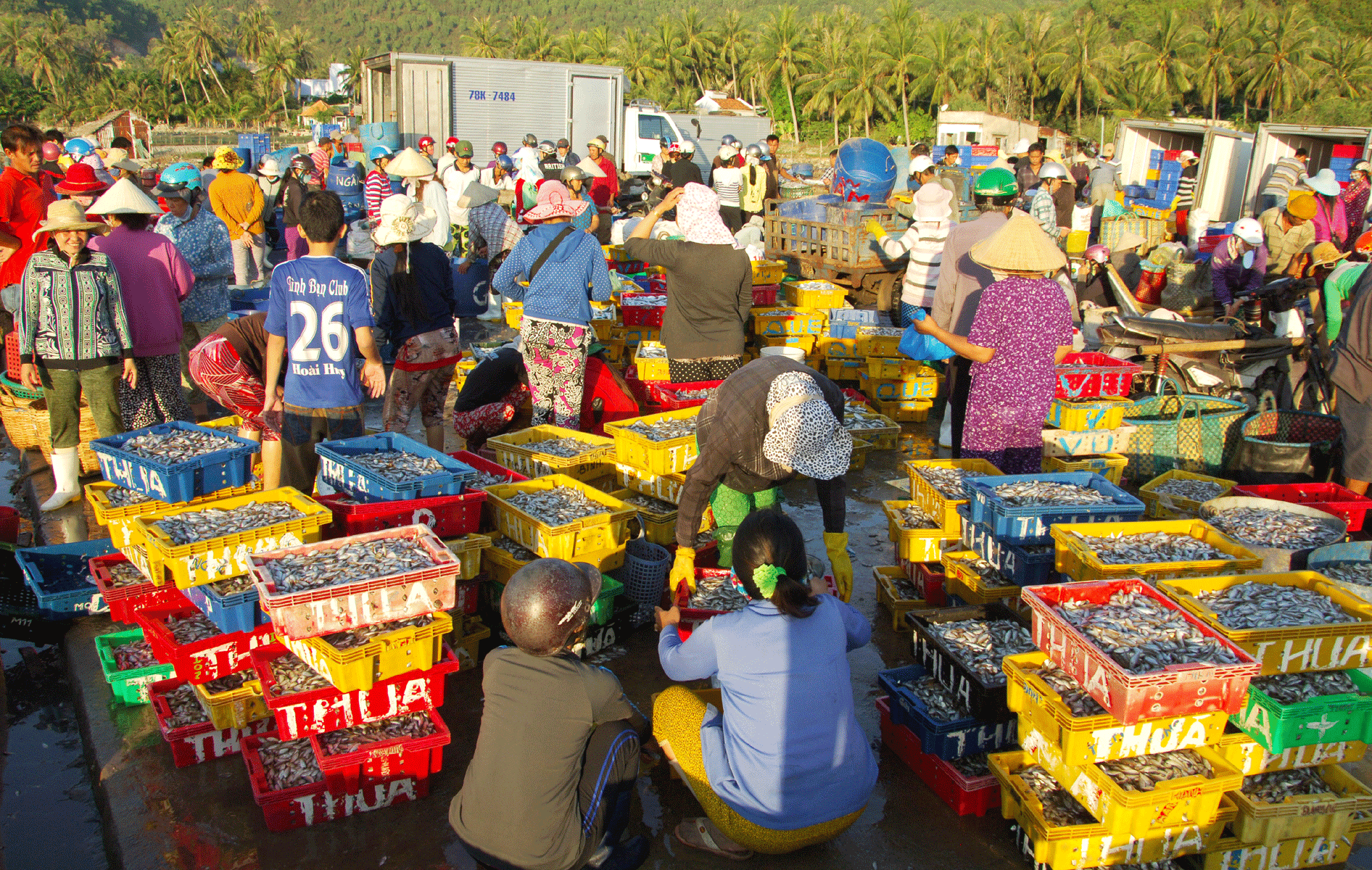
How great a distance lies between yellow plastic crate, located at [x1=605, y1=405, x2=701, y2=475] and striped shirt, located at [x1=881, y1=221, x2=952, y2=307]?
3.37 metres

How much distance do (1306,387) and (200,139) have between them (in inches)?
1794

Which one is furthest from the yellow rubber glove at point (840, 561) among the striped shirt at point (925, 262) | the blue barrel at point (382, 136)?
the blue barrel at point (382, 136)

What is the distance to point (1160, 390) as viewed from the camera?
652 cm

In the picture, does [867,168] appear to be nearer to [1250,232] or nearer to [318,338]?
[1250,232]

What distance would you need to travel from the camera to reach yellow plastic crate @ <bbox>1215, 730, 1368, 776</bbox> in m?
3.00

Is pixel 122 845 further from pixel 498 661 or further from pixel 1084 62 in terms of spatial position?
pixel 1084 62

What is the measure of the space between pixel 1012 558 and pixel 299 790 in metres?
3.10

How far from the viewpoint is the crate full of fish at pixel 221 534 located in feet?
11.5

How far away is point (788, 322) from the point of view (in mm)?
8672

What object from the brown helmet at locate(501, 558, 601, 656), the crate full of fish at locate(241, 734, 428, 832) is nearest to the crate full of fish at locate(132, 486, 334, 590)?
the crate full of fish at locate(241, 734, 428, 832)

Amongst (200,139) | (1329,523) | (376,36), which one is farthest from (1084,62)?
(376,36)

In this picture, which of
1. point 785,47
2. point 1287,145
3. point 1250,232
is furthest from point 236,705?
point 785,47

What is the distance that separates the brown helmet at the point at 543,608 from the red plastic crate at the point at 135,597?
2.01 meters

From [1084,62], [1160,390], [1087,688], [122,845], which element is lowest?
[122,845]
